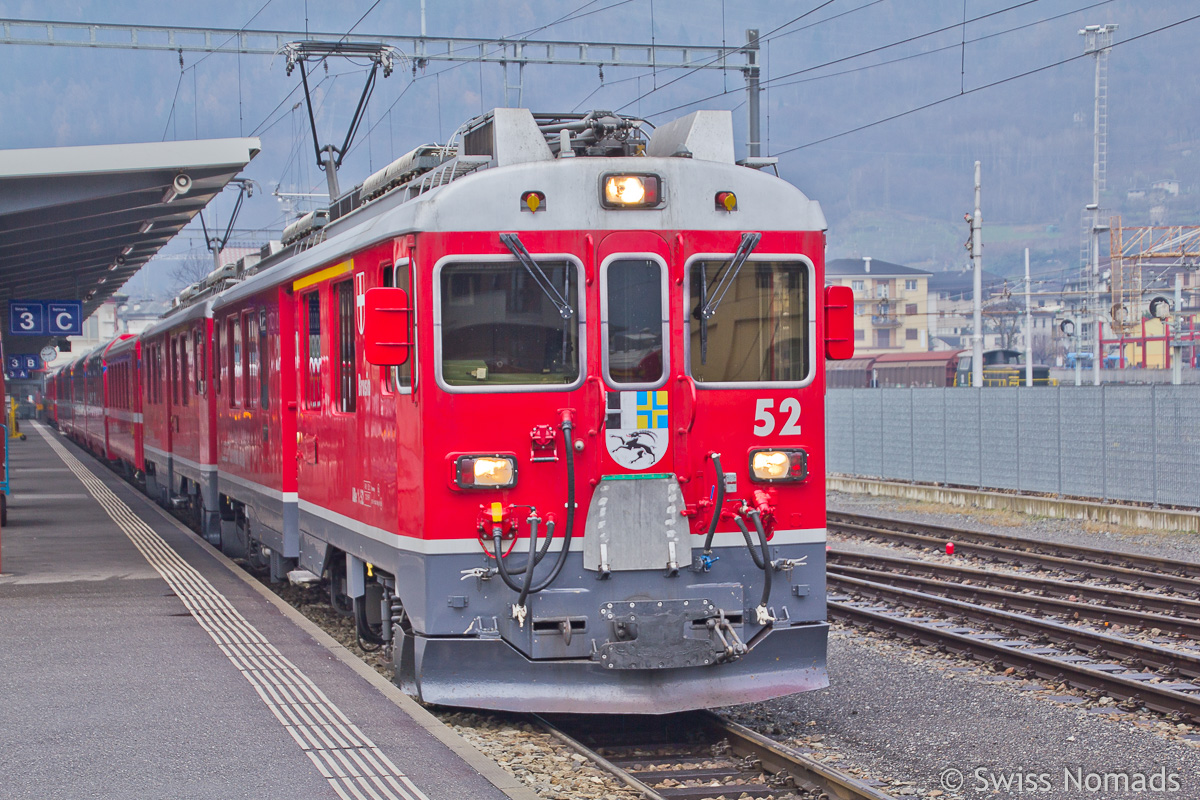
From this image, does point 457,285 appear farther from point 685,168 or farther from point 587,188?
point 685,168

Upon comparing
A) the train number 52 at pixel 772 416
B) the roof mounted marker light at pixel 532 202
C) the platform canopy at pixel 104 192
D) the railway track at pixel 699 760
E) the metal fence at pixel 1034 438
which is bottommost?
the railway track at pixel 699 760

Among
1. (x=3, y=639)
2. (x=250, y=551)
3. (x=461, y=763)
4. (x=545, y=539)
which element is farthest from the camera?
(x=250, y=551)

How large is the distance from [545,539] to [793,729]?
2103 mm

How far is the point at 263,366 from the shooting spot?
466 inches

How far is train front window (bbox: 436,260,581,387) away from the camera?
7160mm

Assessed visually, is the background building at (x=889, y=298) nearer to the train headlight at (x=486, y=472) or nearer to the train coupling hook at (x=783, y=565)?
the train coupling hook at (x=783, y=565)

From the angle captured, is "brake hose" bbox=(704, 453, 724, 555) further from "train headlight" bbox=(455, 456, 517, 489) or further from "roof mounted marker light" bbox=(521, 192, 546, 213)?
"roof mounted marker light" bbox=(521, 192, 546, 213)

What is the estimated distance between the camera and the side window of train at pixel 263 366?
38.1 ft

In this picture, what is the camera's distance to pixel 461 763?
6305 mm

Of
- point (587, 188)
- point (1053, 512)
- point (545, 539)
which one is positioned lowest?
point (1053, 512)

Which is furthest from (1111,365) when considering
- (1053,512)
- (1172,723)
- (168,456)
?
(1172,723)

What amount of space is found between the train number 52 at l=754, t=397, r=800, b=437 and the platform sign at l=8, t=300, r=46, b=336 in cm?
2149

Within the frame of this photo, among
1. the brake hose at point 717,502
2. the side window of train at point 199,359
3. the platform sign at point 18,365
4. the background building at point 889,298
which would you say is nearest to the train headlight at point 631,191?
the brake hose at point 717,502

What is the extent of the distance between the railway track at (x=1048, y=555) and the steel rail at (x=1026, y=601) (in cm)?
113
